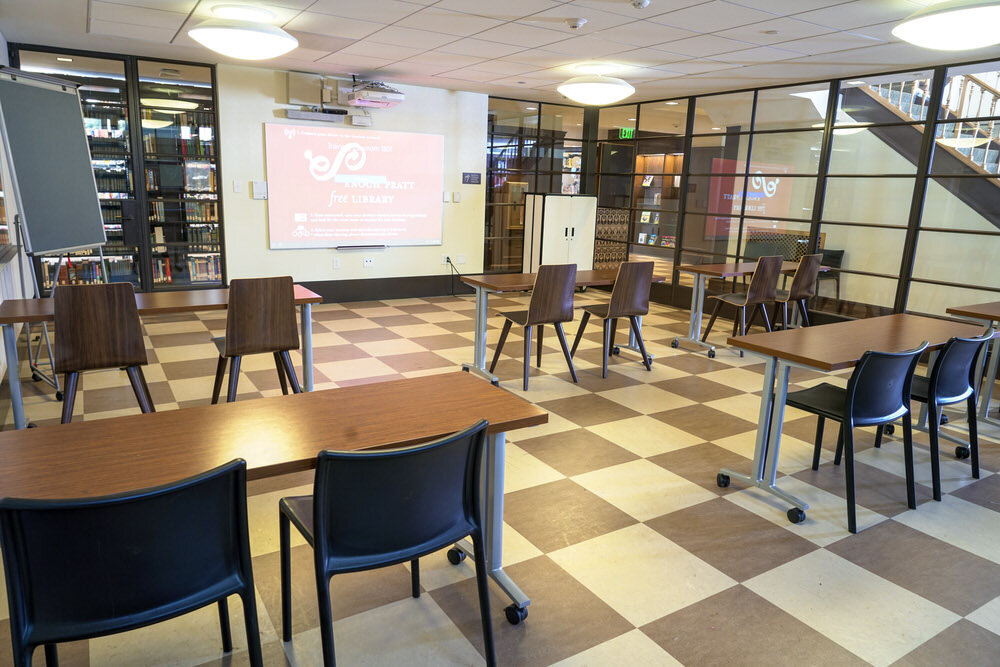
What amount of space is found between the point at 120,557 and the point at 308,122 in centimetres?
688

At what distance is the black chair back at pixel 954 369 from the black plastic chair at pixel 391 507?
2608 mm

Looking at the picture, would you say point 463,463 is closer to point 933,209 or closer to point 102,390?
point 102,390

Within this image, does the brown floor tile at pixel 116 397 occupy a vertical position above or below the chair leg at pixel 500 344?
below

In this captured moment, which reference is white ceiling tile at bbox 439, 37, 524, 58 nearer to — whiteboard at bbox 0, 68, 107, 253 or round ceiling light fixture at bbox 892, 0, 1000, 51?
round ceiling light fixture at bbox 892, 0, 1000, 51

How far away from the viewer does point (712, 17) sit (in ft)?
14.0

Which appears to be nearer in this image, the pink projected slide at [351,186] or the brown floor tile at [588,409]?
the brown floor tile at [588,409]

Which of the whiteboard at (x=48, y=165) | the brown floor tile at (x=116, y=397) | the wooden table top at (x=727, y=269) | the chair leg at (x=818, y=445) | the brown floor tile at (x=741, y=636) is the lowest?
the brown floor tile at (x=741, y=636)

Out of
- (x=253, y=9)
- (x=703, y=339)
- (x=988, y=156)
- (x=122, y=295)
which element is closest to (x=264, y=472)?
(x=122, y=295)

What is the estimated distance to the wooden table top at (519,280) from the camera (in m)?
4.91

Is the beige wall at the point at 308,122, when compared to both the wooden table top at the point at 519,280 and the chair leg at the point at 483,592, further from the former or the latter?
the chair leg at the point at 483,592

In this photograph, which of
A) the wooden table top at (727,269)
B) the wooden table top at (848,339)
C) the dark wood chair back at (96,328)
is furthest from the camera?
the wooden table top at (727,269)

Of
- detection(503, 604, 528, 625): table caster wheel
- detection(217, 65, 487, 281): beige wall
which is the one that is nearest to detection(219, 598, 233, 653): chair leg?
detection(503, 604, 528, 625): table caster wheel

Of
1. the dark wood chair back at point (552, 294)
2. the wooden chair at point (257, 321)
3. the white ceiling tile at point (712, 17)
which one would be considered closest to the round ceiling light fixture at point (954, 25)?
the white ceiling tile at point (712, 17)

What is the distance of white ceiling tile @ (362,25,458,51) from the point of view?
505cm
